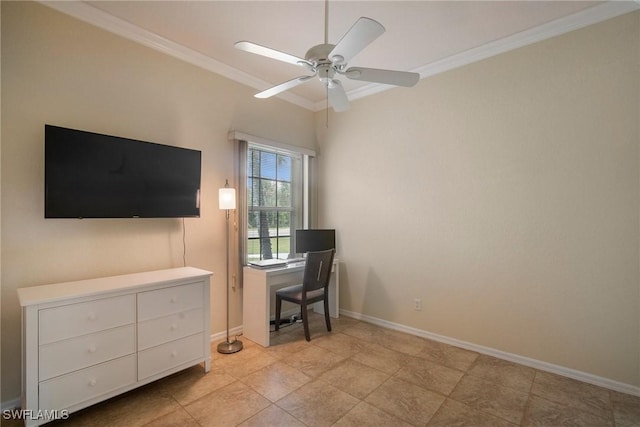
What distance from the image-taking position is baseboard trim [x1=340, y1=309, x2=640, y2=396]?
7.20ft

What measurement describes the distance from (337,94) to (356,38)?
679 millimetres

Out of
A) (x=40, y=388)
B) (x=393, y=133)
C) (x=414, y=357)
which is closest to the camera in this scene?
(x=40, y=388)

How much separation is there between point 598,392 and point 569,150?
181cm

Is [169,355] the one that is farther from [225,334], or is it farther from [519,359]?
[519,359]

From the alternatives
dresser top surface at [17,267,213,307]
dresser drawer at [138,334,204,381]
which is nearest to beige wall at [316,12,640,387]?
dresser drawer at [138,334,204,381]

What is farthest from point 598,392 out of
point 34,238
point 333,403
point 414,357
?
point 34,238

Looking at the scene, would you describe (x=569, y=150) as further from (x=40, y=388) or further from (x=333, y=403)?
(x=40, y=388)

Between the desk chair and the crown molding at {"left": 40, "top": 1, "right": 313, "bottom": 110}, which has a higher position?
the crown molding at {"left": 40, "top": 1, "right": 313, "bottom": 110}

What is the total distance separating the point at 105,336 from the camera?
1906 millimetres

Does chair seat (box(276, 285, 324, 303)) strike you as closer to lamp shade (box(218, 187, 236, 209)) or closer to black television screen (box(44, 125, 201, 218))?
lamp shade (box(218, 187, 236, 209))

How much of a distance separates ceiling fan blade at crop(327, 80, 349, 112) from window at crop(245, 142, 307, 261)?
4.31 feet

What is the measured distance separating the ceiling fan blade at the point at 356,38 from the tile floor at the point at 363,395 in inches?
87.1

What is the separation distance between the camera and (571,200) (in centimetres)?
235

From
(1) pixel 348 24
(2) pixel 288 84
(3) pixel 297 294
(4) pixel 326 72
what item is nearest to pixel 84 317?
(3) pixel 297 294
